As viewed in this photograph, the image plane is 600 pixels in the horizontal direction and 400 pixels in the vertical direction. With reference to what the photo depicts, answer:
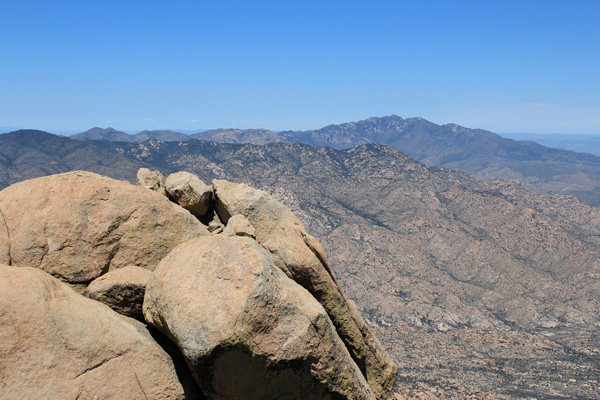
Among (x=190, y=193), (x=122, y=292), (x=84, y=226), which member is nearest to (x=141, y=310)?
(x=122, y=292)

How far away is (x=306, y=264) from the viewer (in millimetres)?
24359

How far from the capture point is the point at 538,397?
12419 cm

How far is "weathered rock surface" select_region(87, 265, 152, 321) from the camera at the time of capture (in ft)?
59.7

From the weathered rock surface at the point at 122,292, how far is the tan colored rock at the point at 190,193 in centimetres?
989

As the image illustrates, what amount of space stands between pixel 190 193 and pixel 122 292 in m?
10.9

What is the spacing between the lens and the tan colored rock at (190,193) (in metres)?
28.1

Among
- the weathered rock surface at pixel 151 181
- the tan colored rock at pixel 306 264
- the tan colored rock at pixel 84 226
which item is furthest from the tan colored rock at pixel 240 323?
the weathered rock surface at pixel 151 181

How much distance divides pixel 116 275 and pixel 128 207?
413cm

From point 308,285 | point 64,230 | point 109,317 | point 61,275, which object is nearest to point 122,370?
point 109,317

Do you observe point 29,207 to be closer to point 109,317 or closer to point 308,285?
point 109,317

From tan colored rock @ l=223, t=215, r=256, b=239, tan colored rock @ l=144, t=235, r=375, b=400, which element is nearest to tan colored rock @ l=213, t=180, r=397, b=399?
tan colored rock @ l=223, t=215, r=256, b=239

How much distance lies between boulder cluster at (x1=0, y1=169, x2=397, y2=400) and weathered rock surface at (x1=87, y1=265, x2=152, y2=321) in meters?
0.05

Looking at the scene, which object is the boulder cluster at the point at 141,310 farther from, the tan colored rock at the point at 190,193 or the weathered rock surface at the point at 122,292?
the tan colored rock at the point at 190,193

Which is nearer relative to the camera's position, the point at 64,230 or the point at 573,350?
the point at 64,230
